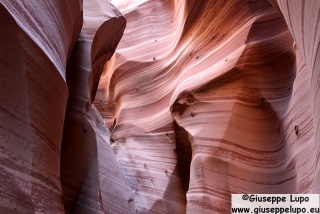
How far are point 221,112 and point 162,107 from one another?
3.96ft

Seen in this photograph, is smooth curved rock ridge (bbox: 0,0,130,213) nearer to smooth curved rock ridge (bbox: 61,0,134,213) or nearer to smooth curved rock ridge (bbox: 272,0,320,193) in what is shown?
smooth curved rock ridge (bbox: 61,0,134,213)

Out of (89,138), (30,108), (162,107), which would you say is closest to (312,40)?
(30,108)

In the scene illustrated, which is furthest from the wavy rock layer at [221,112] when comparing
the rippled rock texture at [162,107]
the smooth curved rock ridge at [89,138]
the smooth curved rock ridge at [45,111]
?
the smooth curved rock ridge at [45,111]

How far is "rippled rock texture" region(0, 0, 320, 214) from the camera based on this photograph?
6.05 feet

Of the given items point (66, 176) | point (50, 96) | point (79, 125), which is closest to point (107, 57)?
point (79, 125)

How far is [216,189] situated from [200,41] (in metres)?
1.54

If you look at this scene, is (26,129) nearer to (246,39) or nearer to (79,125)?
(79,125)

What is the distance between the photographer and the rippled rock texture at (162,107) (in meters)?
1.84

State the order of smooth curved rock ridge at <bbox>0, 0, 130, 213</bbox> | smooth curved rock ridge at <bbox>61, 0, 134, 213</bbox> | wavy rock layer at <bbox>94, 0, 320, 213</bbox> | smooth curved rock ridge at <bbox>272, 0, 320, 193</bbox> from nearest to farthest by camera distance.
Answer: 1. smooth curved rock ridge at <bbox>272, 0, 320, 193</bbox>
2. smooth curved rock ridge at <bbox>0, 0, 130, 213</bbox>
3. smooth curved rock ridge at <bbox>61, 0, 134, 213</bbox>
4. wavy rock layer at <bbox>94, 0, 320, 213</bbox>

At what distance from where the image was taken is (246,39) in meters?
3.50

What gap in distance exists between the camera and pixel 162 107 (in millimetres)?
4574

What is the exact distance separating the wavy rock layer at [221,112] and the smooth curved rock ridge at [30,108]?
47.0 inches

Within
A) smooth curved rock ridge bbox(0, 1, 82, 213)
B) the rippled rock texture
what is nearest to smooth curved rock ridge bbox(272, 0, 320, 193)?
the rippled rock texture

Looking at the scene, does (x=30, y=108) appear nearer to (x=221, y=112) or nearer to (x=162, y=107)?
(x=221, y=112)
